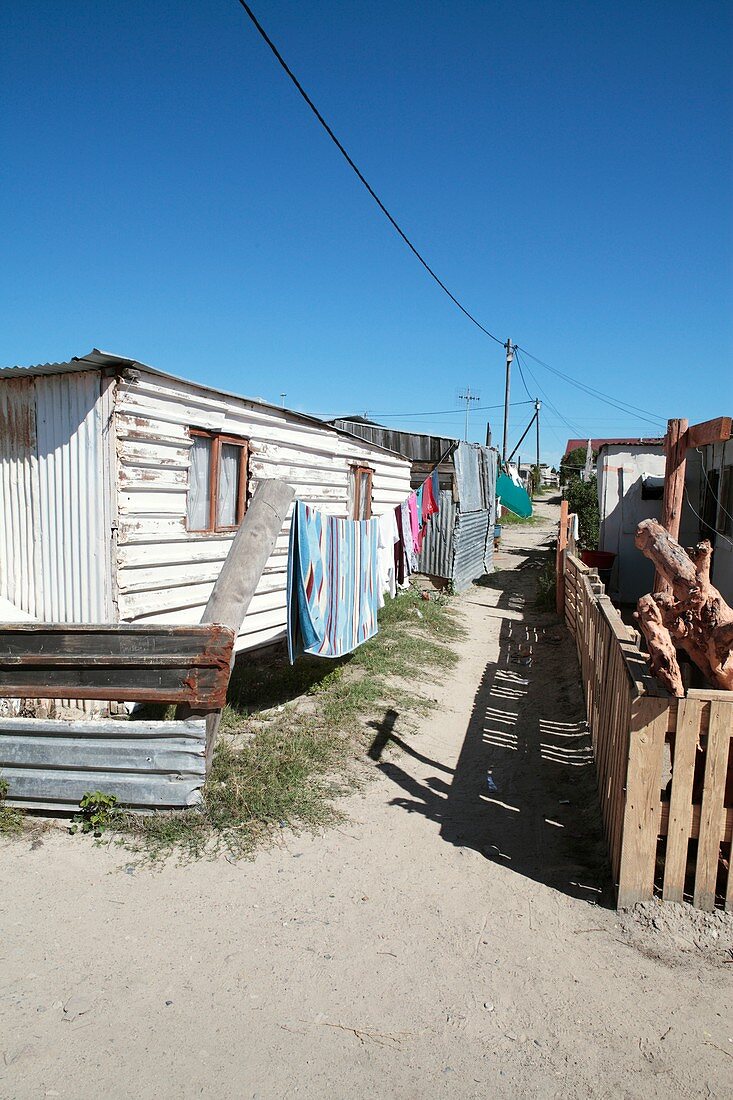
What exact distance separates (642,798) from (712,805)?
32 centimetres

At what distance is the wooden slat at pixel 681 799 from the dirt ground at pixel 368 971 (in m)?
0.15

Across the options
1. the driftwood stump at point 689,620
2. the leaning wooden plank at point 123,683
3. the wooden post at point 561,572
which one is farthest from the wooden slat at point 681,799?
the wooden post at point 561,572

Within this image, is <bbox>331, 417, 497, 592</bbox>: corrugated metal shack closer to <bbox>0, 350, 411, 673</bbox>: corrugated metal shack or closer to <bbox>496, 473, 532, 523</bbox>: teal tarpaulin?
<bbox>0, 350, 411, 673</bbox>: corrugated metal shack

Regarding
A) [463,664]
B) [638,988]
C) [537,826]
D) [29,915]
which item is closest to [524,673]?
[463,664]

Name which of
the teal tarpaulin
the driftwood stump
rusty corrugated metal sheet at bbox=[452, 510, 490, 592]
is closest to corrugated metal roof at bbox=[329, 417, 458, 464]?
rusty corrugated metal sheet at bbox=[452, 510, 490, 592]

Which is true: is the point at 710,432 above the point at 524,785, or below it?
above

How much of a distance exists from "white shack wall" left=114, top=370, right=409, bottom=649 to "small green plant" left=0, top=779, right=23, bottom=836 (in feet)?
5.62

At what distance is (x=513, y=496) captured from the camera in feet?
97.7

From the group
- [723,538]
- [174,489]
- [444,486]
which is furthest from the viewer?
[444,486]

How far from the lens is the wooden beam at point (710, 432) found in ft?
21.8

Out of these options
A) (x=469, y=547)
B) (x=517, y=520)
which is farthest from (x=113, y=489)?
(x=517, y=520)

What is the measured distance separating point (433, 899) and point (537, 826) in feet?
3.85

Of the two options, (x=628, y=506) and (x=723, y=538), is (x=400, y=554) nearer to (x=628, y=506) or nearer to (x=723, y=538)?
(x=628, y=506)

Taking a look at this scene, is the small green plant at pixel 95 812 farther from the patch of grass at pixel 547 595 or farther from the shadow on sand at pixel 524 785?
the patch of grass at pixel 547 595
